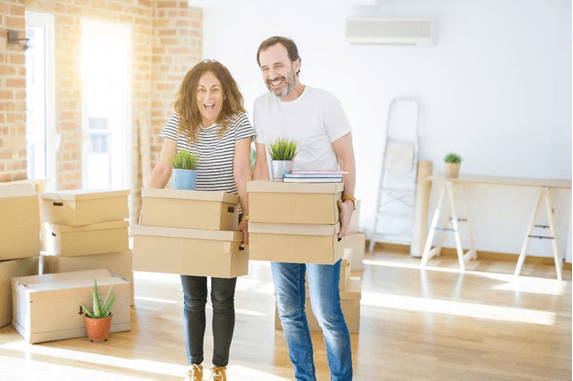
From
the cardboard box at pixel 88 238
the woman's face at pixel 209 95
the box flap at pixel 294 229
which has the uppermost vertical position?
the woman's face at pixel 209 95

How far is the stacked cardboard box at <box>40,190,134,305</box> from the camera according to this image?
4371 millimetres

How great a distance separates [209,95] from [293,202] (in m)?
0.59

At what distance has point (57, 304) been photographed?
3941 mm

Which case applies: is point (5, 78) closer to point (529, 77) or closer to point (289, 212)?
point (289, 212)

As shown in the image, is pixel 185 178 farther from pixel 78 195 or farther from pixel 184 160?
pixel 78 195

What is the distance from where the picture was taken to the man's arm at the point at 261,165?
2.90 metres

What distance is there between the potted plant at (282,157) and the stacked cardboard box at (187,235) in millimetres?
238

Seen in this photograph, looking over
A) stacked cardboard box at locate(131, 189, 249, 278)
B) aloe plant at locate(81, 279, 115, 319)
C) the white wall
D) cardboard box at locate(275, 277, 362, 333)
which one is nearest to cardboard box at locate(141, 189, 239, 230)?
stacked cardboard box at locate(131, 189, 249, 278)

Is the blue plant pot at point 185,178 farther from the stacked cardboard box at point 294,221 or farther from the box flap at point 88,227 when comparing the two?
the box flap at point 88,227

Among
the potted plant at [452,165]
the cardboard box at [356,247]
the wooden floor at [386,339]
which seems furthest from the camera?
the potted plant at [452,165]

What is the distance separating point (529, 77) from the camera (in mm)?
6359

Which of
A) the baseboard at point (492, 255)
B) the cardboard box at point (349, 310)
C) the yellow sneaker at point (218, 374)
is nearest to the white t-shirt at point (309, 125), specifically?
the yellow sneaker at point (218, 374)

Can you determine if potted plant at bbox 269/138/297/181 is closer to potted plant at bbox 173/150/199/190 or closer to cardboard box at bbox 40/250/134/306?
potted plant at bbox 173/150/199/190

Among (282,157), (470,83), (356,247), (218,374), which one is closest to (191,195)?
(282,157)
